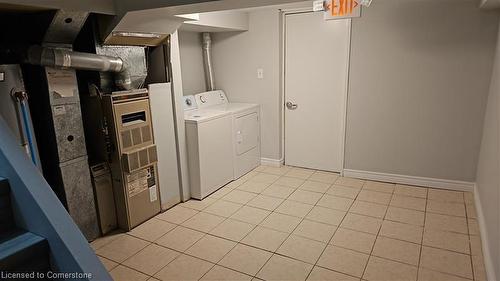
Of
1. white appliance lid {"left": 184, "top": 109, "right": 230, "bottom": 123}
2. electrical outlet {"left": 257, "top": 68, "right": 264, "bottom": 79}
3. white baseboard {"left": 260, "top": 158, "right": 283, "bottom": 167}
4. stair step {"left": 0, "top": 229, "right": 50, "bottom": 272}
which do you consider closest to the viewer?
stair step {"left": 0, "top": 229, "right": 50, "bottom": 272}

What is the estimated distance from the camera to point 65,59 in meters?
2.31

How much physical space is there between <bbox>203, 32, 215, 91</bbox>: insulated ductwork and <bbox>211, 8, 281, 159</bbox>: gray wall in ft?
0.37

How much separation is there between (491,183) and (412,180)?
1.35 m

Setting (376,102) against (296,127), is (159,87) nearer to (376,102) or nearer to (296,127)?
(296,127)

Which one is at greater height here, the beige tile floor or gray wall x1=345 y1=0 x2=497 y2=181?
gray wall x1=345 y1=0 x2=497 y2=181

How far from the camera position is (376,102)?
3861mm

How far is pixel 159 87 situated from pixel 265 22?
1878mm

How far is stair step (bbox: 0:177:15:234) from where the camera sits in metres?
1.29

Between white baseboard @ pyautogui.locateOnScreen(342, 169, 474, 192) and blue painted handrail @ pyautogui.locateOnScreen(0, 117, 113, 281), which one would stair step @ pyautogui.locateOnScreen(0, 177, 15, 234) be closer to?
blue painted handrail @ pyautogui.locateOnScreen(0, 117, 113, 281)

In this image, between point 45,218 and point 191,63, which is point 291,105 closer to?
point 191,63

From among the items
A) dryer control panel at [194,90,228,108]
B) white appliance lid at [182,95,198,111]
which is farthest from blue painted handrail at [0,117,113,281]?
dryer control panel at [194,90,228,108]

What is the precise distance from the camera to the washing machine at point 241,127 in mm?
4086

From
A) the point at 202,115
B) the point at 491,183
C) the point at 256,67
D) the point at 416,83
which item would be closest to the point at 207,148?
the point at 202,115

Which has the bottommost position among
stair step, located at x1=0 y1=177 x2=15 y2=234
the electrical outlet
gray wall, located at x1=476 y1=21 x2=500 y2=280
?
gray wall, located at x1=476 y1=21 x2=500 y2=280
